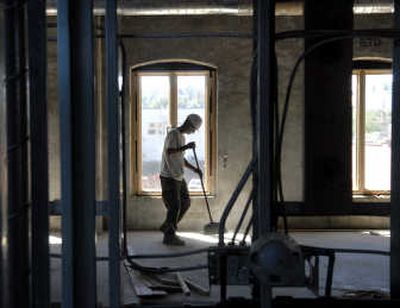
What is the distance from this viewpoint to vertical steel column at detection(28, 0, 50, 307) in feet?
6.81

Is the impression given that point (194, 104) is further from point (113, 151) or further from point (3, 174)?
point (3, 174)

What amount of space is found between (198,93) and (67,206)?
5604mm

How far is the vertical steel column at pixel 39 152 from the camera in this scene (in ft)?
6.81

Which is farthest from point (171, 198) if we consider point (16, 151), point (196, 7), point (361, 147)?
point (16, 151)

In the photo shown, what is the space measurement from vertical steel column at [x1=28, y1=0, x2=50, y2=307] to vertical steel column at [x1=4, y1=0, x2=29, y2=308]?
12 cm

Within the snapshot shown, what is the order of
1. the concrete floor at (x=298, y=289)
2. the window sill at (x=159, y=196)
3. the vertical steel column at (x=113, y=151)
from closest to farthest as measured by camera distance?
the vertical steel column at (x=113, y=151) < the concrete floor at (x=298, y=289) < the window sill at (x=159, y=196)

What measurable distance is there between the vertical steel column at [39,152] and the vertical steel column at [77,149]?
0.71 feet

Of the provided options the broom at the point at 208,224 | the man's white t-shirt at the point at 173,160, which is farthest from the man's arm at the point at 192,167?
the man's white t-shirt at the point at 173,160

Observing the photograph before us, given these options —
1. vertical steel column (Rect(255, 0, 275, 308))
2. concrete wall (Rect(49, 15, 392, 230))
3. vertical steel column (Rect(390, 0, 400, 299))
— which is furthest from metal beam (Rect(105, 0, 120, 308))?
concrete wall (Rect(49, 15, 392, 230))

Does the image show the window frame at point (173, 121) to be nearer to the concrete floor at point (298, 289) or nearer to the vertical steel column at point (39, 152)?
the concrete floor at point (298, 289)

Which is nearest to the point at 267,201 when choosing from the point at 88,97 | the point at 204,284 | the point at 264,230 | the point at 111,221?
the point at 264,230

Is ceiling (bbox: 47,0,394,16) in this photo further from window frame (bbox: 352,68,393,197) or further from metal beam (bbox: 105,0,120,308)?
metal beam (bbox: 105,0,120,308)

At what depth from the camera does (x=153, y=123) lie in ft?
26.0

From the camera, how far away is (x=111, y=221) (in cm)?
247
